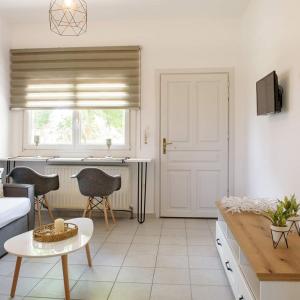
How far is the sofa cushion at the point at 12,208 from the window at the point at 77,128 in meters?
1.42

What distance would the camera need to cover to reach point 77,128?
4.62 metres

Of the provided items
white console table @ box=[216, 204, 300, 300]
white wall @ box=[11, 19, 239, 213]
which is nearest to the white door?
white wall @ box=[11, 19, 239, 213]

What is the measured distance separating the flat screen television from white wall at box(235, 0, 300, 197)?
7 centimetres

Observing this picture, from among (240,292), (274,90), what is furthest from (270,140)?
(240,292)

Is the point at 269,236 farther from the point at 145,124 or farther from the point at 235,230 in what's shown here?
the point at 145,124

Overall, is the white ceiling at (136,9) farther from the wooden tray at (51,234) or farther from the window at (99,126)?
the wooden tray at (51,234)

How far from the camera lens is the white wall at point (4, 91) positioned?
4414mm

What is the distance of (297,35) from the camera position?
2.41m

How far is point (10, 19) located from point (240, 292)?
450 centimetres

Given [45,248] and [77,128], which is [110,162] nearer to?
[77,128]

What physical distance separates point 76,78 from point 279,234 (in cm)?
354

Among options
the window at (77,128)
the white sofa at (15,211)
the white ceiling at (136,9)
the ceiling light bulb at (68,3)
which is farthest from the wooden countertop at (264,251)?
the white ceiling at (136,9)

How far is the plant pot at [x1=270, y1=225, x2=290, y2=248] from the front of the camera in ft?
6.08

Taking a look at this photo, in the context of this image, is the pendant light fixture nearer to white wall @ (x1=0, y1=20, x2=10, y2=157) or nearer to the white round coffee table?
white wall @ (x1=0, y1=20, x2=10, y2=157)
